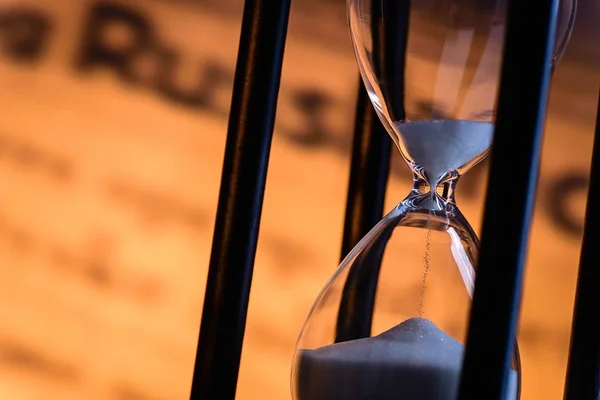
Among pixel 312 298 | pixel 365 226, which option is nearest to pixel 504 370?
pixel 365 226

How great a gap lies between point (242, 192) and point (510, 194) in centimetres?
23

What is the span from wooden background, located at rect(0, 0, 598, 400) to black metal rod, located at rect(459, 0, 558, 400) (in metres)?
0.73

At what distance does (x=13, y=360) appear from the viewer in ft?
Answer: 3.57

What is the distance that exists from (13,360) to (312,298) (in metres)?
0.45

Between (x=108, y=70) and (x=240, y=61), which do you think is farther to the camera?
(x=108, y=70)

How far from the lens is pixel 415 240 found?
0.67 m

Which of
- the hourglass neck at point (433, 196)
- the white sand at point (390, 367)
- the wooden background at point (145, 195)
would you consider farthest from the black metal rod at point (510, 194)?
the wooden background at point (145, 195)

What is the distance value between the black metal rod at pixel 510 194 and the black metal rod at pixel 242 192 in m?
0.21

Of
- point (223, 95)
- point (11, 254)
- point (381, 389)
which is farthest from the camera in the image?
Answer: point (223, 95)

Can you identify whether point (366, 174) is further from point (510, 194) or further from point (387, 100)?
point (510, 194)

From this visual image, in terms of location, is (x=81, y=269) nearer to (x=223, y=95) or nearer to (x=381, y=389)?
(x=223, y=95)

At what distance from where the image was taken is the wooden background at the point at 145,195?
109 cm

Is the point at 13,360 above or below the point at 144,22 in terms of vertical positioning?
below

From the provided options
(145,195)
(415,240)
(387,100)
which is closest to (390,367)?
(415,240)
